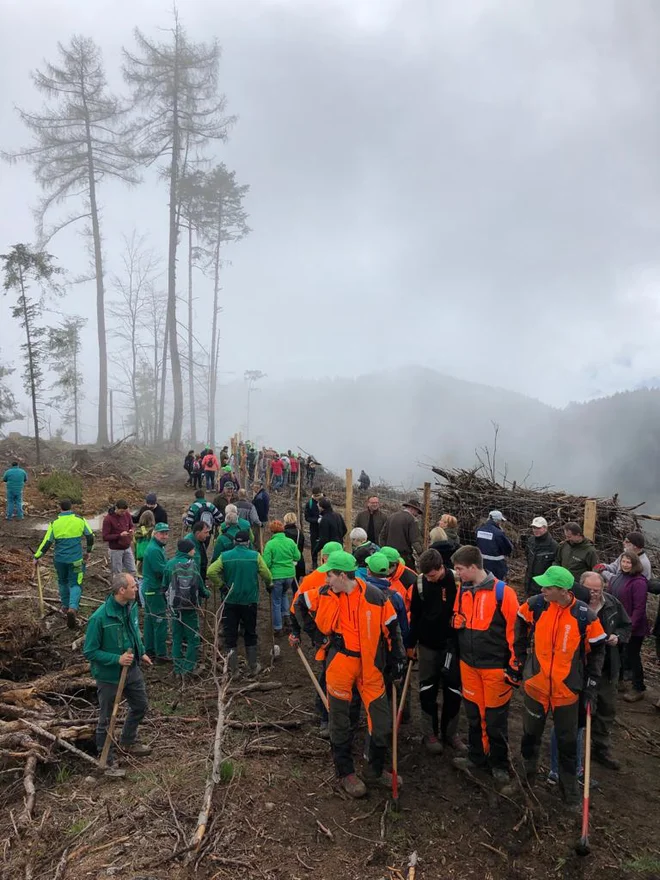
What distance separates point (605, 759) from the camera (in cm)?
480

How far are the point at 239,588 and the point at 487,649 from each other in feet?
10.7

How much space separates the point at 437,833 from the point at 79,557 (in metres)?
6.37

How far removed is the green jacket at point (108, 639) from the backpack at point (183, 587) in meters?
1.31

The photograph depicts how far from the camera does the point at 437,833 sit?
3.86 metres

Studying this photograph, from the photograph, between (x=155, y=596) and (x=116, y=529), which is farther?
(x=116, y=529)

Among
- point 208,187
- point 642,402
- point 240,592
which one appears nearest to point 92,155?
point 208,187

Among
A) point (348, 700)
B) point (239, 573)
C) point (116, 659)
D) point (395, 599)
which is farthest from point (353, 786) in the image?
point (239, 573)

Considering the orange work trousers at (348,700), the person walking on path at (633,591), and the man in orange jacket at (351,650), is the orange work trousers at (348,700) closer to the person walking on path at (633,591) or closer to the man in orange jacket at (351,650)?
the man in orange jacket at (351,650)

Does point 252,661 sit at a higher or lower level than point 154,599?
lower

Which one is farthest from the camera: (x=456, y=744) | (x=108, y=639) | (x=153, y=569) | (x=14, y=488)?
(x=14, y=488)

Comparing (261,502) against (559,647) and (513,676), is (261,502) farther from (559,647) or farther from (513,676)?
(559,647)

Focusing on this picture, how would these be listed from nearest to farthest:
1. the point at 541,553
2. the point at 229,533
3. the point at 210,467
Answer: the point at 229,533 → the point at 541,553 → the point at 210,467

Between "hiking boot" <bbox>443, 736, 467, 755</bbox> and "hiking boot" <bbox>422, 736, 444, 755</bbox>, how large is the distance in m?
0.15

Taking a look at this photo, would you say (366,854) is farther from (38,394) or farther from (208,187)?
(208,187)
